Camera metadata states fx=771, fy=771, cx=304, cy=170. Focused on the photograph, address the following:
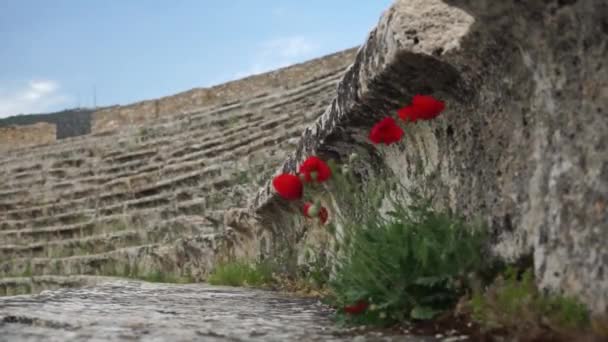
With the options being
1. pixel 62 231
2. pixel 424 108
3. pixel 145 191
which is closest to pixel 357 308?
pixel 424 108

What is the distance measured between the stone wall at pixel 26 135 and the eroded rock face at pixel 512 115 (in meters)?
14.6

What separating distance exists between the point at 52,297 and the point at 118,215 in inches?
215

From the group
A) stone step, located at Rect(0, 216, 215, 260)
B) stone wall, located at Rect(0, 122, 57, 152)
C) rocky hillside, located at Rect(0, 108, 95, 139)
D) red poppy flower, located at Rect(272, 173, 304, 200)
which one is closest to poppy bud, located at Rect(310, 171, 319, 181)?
red poppy flower, located at Rect(272, 173, 304, 200)

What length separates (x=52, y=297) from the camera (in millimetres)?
3307

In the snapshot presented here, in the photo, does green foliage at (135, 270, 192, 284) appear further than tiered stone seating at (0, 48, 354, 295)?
No

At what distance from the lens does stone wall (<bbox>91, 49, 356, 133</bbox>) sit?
553 inches

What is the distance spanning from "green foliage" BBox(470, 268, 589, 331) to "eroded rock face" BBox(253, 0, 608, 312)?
0.11ft

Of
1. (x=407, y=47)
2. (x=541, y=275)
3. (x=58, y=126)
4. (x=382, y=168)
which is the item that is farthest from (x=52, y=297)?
(x=58, y=126)

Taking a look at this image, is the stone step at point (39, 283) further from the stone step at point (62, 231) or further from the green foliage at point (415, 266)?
the green foliage at point (415, 266)

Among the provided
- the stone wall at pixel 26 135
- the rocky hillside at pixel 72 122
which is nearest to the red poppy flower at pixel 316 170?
the rocky hillside at pixel 72 122

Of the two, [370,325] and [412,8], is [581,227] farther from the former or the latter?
[412,8]

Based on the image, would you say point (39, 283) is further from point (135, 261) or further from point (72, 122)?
point (72, 122)

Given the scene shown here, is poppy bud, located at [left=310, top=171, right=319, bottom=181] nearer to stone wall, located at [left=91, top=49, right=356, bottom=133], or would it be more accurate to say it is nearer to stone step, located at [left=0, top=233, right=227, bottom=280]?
stone step, located at [left=0, top=233, right=227, bottom=280]

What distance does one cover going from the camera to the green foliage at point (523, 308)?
64.1 inches
